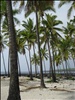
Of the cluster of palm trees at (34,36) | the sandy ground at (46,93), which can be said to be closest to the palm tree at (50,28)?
the cluster of palm trees at (34,36)

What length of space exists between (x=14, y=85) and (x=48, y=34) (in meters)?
28.4

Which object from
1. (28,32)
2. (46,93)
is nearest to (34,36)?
(28,32)

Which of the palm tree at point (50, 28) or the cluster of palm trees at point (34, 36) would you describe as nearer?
the cluster of palm trees at point (34, 36)

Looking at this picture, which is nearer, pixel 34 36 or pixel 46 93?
pixel 46 93

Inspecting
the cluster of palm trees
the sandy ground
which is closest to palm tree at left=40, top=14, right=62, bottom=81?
the cluster of palm trees

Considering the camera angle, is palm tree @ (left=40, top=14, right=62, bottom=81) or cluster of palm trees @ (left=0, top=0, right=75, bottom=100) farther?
palm tree @ (left=40, top=14, right=62, bottom=81)

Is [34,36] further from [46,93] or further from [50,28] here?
[46,93]

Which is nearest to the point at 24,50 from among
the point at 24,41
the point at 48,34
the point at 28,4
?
the point at 24,41

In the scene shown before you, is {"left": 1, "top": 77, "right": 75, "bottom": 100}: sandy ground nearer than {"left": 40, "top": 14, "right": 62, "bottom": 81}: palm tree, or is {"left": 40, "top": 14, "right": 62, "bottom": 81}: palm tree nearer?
{"left": 1, "top": 77, "right": 75, "bottom": 100}: sandy ground

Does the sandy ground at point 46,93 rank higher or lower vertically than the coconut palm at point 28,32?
lower

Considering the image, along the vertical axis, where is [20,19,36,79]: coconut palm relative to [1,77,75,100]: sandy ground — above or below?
above

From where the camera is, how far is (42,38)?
1678 inches

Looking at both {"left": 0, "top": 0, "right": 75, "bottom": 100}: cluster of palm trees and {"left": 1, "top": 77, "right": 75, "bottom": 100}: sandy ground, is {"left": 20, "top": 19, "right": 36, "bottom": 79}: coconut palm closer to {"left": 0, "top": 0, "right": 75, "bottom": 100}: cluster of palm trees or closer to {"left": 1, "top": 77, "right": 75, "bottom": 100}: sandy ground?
{"left": 0, "top": 0, "right": 75, "bottom": 100}: cluster of palm trees

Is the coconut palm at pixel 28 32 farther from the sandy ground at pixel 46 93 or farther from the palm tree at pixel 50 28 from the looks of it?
A: the sandy ground at pixel 46 93
